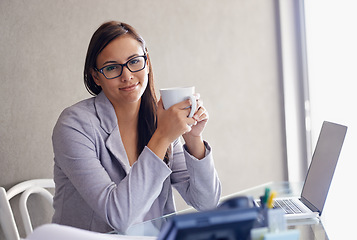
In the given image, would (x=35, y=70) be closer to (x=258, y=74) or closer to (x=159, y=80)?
(x=159, y=80)

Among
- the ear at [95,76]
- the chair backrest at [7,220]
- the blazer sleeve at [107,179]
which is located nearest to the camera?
the blazer sleeve at [107,179]

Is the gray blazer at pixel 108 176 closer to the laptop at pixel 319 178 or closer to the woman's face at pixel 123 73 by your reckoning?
the woman's face at pixel 123 73

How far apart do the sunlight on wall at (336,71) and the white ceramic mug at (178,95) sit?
Answer: 1.11 meters

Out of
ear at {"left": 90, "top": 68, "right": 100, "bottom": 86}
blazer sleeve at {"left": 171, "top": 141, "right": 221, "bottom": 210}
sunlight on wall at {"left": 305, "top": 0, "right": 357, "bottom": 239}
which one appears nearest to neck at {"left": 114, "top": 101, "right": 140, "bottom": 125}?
ear at {"left": 90, "top": 68, "right": 100, "bottom": 86}

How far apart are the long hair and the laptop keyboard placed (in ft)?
1.30

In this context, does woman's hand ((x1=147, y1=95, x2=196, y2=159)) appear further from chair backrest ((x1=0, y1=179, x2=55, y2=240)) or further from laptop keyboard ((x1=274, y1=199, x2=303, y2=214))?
chair backrest ((x1=0, y1=179, x2=55, y2=240))

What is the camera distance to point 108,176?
4.65 ft

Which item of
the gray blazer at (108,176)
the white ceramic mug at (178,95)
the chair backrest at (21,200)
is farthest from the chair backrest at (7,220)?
the white ceramic mug at (178,95)

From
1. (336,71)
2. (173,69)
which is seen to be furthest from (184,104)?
(336,71)

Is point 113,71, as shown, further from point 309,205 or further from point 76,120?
point 309,205

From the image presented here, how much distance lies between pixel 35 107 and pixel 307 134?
1511mm

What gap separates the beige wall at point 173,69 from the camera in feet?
7.23

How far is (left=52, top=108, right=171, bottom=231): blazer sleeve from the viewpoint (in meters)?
1.34

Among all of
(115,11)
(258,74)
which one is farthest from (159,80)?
(258,74)
